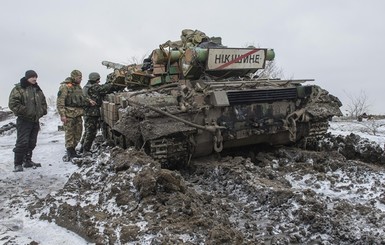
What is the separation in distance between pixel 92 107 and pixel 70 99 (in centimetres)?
86

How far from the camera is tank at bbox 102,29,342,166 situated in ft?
21.2

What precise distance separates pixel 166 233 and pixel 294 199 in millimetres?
1636

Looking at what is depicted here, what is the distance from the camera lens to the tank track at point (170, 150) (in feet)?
21.0

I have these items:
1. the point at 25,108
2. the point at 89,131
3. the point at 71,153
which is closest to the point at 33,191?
the point at 25,108

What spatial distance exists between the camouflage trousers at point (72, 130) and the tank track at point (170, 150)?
2.70m

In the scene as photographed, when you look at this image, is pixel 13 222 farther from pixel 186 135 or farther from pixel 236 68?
pixel 236 68

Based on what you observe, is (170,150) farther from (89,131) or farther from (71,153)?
(89,131)

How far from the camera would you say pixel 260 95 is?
7027 millimetres

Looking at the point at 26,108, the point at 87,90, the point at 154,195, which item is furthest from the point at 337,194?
the point at 87,90

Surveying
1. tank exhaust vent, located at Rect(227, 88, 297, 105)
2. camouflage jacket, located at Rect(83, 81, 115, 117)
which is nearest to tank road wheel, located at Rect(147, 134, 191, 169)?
tank exhaust vent, located at Rect(227, 88, 297, 105)

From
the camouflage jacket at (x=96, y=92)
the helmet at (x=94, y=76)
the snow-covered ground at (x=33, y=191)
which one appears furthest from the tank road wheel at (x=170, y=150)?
the helmet at (x=94, y=76)

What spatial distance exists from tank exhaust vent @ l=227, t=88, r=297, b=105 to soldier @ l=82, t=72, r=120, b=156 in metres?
3.68

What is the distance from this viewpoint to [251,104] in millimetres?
7016

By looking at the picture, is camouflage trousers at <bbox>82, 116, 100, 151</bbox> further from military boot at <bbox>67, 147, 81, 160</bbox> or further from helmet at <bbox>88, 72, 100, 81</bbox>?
helmet at <bbox>88, 72, 100, 81</bbox>
